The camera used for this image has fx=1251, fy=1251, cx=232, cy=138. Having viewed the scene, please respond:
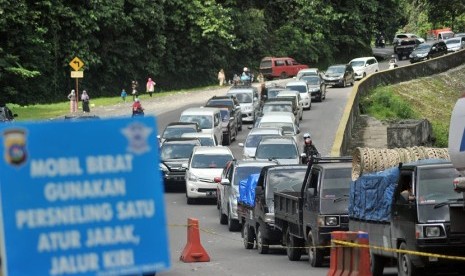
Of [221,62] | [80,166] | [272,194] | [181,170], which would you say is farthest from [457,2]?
[80,166]

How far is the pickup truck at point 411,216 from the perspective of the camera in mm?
16906

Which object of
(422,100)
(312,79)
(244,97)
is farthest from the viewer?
(312,79)

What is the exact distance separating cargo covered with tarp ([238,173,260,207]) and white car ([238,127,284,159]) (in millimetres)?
14127

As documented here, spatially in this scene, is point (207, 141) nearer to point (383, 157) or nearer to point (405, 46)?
point (383, 157)

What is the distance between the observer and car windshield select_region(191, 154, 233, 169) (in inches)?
1412

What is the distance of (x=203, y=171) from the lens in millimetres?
35312

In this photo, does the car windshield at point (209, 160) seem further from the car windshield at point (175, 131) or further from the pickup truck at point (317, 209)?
the pickup truck at point (317, 209)

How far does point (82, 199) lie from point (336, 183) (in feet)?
47.4

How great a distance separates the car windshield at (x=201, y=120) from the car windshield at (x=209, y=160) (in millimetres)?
12320

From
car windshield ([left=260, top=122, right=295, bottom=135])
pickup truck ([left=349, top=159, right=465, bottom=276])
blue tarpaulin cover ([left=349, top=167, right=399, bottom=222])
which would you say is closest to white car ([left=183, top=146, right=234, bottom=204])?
car windshield ([left=260, top=122, right=295, bottom=135])

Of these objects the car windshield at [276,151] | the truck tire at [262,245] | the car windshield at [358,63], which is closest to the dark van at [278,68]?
the car windshield at [358,63]

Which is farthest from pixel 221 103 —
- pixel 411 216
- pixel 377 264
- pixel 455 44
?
pixel 411 216

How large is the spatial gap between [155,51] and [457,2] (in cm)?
2083

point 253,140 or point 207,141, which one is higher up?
point 207,141
